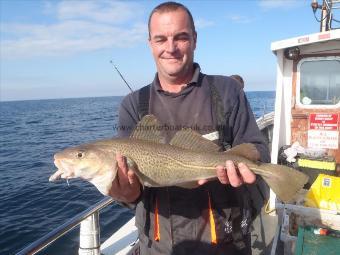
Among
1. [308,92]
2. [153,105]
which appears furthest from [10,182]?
[153,105]

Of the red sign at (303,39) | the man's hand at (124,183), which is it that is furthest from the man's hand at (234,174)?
the red sign at (303,39)

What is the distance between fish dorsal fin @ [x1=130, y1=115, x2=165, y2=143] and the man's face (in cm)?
49

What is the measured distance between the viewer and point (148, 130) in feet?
10.4

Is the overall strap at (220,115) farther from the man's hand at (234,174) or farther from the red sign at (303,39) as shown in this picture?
the red sign at (303,39)

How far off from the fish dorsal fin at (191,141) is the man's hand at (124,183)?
0.51m

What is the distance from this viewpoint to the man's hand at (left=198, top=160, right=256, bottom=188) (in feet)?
9.74

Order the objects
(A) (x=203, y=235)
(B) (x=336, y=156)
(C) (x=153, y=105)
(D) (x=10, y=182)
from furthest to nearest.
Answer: (D) (x=10, y=182)
(B) (x=336, y=156)
(C) (x=153, y=105)
(A) (x=203, y=235)

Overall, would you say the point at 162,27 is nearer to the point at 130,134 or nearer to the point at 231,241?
the point at 130,134

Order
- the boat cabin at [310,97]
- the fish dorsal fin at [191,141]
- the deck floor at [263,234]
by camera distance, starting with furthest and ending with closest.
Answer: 1. the boat cabin at [310,97]
2. the deck floor at [263,234]
3. the fish dorsal fin at [191,141]

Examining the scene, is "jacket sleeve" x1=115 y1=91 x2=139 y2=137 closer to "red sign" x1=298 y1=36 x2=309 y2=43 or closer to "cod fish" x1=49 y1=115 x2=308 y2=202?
"cod fish" x1=49 y1=115 x2=308 y2=202

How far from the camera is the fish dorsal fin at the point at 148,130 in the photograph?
10.3 ft

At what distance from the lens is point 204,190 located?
3209 mm

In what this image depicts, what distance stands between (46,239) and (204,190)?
1631mm

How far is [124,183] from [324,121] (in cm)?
616
